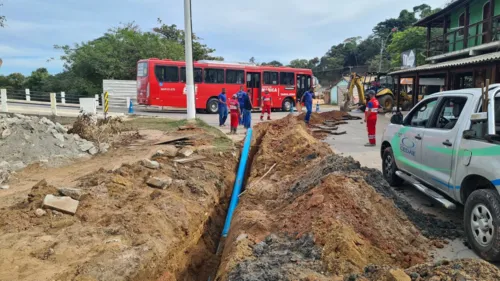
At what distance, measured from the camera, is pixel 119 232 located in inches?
178

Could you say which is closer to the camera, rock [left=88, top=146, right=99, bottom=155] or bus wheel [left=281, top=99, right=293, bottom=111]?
rock [left=88, top=146, right=99, bottom=155]

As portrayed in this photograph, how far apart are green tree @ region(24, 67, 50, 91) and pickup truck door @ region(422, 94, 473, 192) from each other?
37847mm

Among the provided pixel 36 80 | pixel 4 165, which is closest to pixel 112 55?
pixel 36 80

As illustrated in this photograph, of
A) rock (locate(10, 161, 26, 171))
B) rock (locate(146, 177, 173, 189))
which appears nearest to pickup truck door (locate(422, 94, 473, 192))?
rock (locate(146, 177, 173, 189))

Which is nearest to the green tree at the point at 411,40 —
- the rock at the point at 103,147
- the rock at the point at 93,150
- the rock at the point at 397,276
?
the rock at the point at 103,147

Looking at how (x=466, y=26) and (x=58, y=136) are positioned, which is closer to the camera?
(x=58, y=136)

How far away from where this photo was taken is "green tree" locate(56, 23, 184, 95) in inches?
1201

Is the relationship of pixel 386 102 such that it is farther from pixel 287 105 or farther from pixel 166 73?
pixel 166 73

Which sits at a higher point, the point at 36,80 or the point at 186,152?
the point at 36,80

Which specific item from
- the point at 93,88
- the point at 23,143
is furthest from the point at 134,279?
the point at 93,88

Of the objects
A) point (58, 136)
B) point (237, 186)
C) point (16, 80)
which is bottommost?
point (237, 186)

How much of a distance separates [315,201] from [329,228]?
0.73 meters

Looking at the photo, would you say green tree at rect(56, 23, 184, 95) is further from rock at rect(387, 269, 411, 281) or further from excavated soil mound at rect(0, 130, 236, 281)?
rock at rect(387, 269, 411, 281)

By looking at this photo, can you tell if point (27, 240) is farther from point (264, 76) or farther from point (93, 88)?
point (93, 88)
